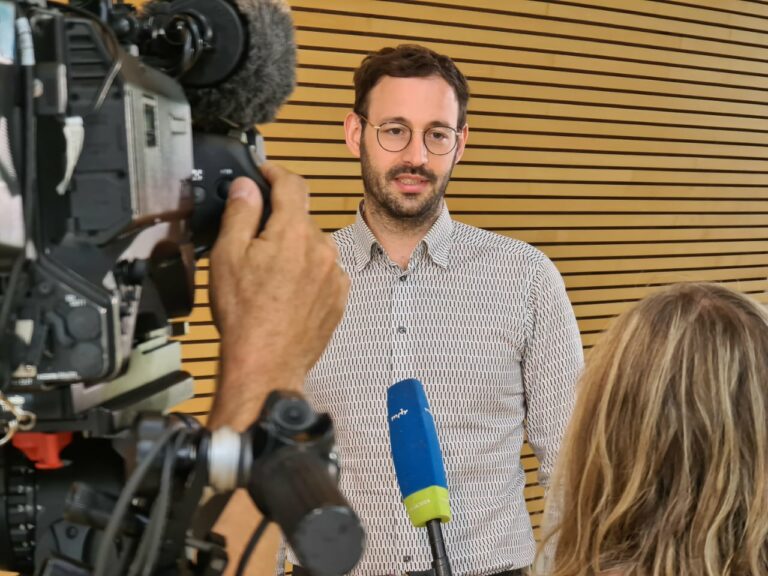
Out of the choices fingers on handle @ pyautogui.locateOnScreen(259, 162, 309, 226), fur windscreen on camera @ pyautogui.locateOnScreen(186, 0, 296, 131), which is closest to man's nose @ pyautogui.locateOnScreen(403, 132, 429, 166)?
fur windscreen on camera @ pyautogui.locateOnScreen(186, 0, 296, 131)

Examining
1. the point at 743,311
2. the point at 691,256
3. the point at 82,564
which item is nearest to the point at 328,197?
the point at 691,256

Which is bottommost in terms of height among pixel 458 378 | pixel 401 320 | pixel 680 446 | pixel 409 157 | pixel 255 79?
pixel 458 378

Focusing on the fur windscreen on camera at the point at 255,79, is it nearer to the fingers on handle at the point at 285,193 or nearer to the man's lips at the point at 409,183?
the fingers on handle at the point at 285,193

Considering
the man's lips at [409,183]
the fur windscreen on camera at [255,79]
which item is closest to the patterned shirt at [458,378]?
the man's lips at [409,183]

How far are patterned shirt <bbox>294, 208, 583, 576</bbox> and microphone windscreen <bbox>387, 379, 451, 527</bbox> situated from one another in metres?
0.81

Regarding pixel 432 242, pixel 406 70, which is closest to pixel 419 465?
pixel 432 242

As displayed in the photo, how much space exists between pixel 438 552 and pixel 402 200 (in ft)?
4.52

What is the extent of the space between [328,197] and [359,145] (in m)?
1.31

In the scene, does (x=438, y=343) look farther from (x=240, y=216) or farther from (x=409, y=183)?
(x=240, y=216)

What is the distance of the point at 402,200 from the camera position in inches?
103

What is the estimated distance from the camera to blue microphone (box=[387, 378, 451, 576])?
1.42 metres

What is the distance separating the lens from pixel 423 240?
8.49 feet

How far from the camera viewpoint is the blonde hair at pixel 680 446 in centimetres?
127

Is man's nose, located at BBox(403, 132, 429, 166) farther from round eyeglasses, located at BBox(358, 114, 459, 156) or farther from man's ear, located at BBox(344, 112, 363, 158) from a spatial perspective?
man's ear, located at BBox(344, 112, 363, 158)
